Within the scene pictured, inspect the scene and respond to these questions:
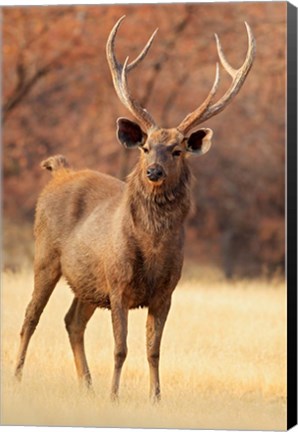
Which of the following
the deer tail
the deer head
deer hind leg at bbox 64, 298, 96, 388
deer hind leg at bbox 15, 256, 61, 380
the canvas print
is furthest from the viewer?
the deer tail

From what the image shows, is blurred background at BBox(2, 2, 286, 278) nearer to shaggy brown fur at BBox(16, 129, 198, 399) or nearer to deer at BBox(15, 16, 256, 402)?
shaggy brown fur at BBox(16, 129, 198, 399)

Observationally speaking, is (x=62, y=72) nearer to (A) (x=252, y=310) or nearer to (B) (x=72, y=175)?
(A) (x=252, y=310)

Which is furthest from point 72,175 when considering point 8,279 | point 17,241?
point 17,241

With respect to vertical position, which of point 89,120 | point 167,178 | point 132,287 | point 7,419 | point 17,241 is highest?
point 89,120

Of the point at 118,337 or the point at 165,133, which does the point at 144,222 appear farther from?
the point at 118,337

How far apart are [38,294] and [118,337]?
1120 millimetres

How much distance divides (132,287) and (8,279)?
494 cm

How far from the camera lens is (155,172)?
828 cm

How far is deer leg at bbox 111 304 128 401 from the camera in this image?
860 centimetres

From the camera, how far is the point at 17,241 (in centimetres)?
2105

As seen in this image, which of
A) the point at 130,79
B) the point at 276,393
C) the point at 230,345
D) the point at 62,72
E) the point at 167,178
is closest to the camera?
the point at 167,178

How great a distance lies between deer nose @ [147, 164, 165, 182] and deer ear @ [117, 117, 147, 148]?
42 centimetres

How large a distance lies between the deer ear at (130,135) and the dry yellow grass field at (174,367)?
1.65 meters

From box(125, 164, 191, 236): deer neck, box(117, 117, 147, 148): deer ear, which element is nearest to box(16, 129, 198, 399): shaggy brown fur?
box(125, 164, 191, 236): deer neck
